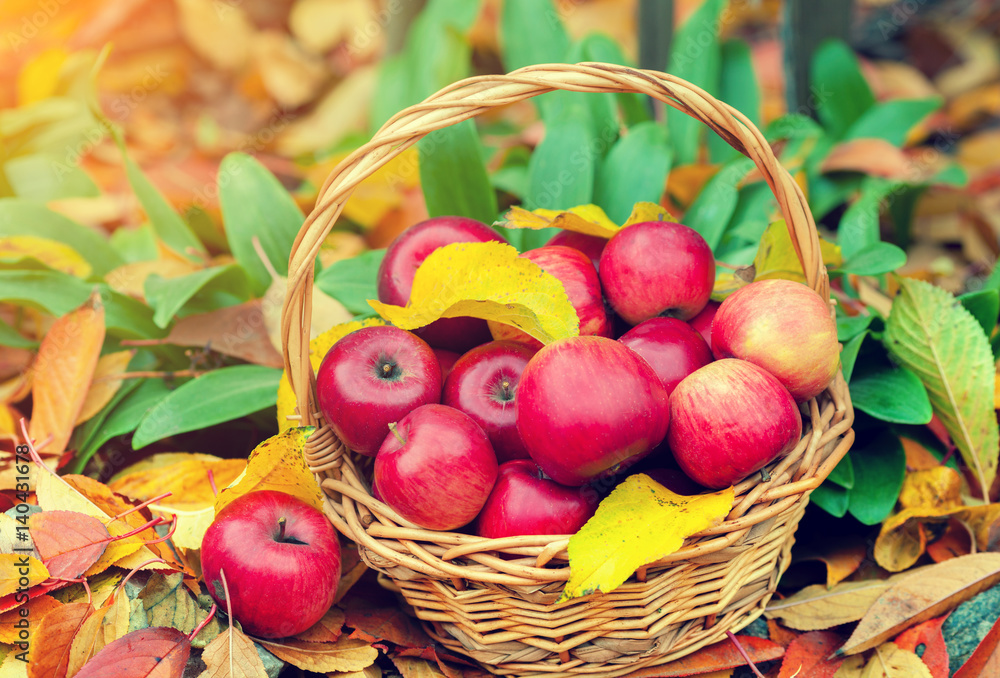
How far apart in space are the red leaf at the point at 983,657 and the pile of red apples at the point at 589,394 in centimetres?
29

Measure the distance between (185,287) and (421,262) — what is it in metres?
0.41

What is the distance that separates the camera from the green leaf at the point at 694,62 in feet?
4.92

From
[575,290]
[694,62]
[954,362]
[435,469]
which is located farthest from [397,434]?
[694,62]

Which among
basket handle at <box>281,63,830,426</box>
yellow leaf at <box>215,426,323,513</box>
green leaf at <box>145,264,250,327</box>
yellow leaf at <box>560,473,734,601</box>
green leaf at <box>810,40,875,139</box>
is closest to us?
yellow leaf at <box>560,473,734,601</box>

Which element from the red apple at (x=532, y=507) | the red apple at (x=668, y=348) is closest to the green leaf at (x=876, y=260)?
the red apple at (x=668, y=348)

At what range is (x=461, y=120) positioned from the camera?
681 mm

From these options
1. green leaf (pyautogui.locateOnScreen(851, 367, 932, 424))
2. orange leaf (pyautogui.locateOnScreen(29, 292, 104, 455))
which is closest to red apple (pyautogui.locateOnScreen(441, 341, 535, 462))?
green leaf (pyautogui.locateOnScreen(851, 367, 932, 424))

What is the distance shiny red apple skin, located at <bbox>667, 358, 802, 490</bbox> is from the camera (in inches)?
25.8

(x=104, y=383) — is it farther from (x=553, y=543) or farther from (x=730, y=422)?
(x=730, y=422)

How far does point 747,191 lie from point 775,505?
0.91 meters

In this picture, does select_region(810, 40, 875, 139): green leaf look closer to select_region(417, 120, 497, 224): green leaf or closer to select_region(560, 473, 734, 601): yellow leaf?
select_region(417, 120, 497, 224): green leaf

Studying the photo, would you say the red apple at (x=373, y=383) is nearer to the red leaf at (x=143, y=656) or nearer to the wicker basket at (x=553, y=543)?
the wicker basket at (x=553, y=543)

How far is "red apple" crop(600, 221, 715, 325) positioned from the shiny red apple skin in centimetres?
13

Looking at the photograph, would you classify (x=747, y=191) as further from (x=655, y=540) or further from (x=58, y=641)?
(x=58, y=641)
